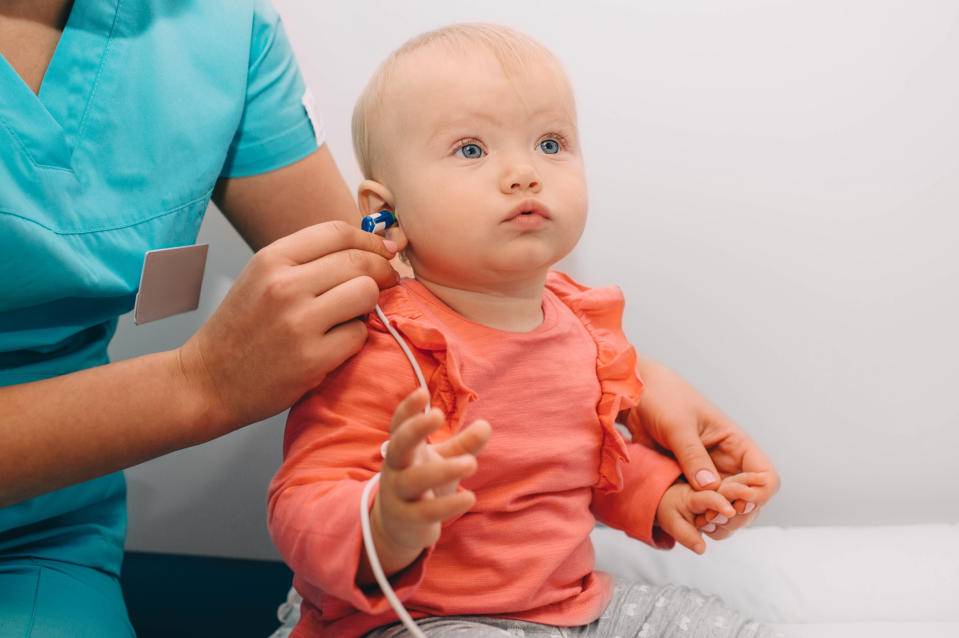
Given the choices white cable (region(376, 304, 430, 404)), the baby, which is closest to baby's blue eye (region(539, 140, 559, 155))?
the baby

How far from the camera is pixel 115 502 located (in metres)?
1.03

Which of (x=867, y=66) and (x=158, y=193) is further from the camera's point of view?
(x=867, y=66)

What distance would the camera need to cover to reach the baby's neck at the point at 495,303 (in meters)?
0.84

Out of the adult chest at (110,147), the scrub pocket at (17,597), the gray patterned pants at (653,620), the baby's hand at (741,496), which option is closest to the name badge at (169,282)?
the adult chest at (110,147)

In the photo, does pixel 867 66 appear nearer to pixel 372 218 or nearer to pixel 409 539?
pixel 372 218

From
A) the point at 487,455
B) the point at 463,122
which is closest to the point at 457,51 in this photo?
the point at 463,122

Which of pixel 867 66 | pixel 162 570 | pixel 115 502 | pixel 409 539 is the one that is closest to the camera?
pixel 409 539

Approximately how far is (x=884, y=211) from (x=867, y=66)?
0.68 ft

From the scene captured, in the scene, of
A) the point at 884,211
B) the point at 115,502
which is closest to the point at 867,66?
the point at 884,211

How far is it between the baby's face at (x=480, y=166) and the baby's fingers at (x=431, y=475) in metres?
0.26

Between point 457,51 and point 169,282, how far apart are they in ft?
1.30

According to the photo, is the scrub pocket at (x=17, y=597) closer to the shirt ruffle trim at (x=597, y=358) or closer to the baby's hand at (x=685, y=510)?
the shirt ruffle trim at (x=597, y=358)

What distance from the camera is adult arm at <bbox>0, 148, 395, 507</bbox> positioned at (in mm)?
748

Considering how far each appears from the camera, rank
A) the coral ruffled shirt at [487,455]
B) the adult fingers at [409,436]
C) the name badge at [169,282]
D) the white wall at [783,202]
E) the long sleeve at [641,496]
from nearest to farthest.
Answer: the adult fingers at [409,436] < the coral ruffled shirt at [487,455] < the name badge at [169,282] < the long sleeve at [641,496] < the white wall at [783,202]
